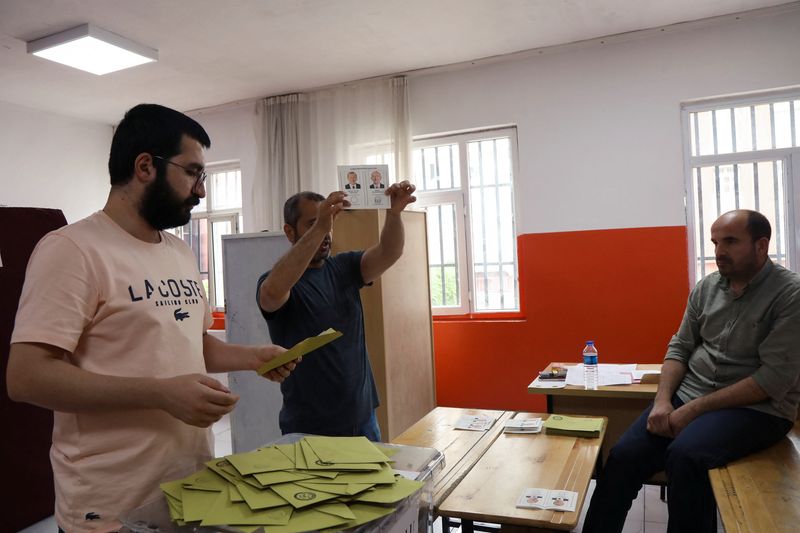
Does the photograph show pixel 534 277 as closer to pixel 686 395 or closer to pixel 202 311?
pixel 686 395

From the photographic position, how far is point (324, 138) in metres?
5.29

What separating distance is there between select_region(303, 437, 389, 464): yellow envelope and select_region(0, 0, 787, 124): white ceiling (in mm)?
3120

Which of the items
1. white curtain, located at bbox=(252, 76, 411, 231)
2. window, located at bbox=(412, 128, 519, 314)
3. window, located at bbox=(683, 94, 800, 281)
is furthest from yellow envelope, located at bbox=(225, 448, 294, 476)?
window, located at bbox=(683, 94, 800, 281)

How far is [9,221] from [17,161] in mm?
2421

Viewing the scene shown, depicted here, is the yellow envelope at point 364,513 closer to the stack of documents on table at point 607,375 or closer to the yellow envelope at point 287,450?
the yellow envelope at point 287,450

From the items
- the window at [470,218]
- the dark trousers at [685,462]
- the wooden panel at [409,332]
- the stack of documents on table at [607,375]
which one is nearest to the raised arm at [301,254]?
the dark trousers at [685,462]

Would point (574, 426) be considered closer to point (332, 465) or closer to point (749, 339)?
point (749, 339)

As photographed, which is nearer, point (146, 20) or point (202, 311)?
point (202, 311)

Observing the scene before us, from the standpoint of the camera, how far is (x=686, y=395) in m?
2.52

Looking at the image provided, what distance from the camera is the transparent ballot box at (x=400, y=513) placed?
0.88m

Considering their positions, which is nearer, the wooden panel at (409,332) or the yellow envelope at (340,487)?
the yellow envelope at (340,487)

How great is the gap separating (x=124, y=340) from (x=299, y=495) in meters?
0.52

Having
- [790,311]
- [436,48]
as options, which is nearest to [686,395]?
[790,311]

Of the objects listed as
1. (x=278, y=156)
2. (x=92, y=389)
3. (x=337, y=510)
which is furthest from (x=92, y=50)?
(x=337, y=510)
